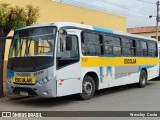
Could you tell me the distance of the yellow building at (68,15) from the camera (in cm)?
1795

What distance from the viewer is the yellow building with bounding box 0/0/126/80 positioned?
1795 cm

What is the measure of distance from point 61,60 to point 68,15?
37.0ft

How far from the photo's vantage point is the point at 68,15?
68.0 ft

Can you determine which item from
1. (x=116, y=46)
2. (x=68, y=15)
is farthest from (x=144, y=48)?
(x=68, y=15)

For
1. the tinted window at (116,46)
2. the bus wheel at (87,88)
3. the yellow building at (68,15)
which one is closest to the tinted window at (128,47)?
the tinted window at (116,46)

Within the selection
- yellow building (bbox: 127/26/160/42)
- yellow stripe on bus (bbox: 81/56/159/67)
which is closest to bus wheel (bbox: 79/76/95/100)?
yellow stripe on bus (bbox: 81/56/159/67)

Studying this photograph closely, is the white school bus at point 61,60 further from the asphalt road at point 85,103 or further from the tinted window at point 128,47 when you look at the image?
the tinted window at point 128,47

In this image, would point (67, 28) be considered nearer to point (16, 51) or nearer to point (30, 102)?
point (16, 51)

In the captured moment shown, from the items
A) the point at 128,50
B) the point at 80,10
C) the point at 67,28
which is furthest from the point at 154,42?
the point at 67,28

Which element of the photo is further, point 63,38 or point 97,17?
point 97,17

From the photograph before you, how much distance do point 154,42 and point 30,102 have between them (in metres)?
9.22

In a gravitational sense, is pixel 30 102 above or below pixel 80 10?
below

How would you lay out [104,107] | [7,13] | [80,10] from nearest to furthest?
[104,107], [7,13], [80,10]

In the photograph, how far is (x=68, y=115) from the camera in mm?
8469
